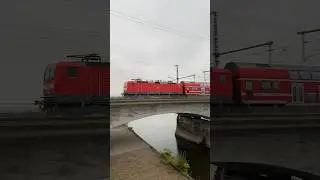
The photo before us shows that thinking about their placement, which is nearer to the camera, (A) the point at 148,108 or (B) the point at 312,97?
(B) the point at 312,97

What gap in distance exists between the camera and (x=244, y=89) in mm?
8008

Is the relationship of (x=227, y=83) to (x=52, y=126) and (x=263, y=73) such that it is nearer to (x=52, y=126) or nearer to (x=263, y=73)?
(x=263, y=73)

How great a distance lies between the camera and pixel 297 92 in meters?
8.90

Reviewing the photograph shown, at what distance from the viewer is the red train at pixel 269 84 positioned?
7.29m

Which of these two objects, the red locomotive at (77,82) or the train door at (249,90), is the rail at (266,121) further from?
the red locomotive at (77,82)

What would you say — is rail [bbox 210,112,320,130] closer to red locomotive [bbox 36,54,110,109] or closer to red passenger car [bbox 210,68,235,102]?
red passenger car [bbox 210,68,235,102]

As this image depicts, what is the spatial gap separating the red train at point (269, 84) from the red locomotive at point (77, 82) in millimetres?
2576

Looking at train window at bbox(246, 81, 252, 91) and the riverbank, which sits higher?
train window at bbox(246, 81, 252, 91)

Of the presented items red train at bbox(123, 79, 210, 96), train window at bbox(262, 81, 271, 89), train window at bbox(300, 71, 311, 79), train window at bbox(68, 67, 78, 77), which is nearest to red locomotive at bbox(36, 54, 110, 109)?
train window at bbox(68, 67, 78, 77)

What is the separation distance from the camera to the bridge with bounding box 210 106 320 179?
196 inches

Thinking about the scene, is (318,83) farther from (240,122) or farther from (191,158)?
(191,158)

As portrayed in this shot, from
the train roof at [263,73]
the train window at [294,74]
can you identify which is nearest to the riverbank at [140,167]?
the train roof at [263,73]

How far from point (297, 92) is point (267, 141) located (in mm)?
2589

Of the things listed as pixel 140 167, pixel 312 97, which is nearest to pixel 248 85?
pixel 312 97
